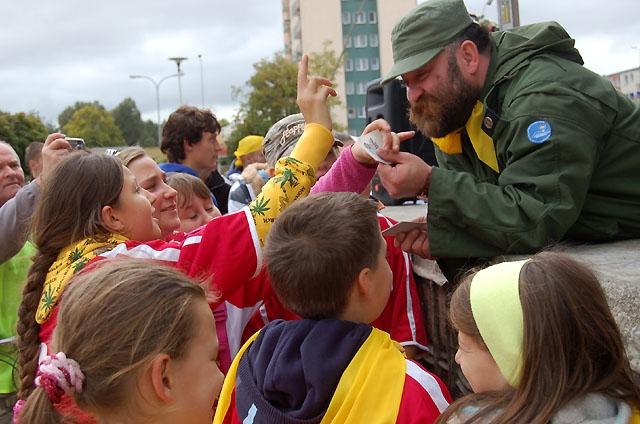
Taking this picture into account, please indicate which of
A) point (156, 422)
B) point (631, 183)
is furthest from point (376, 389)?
point (631, 183)

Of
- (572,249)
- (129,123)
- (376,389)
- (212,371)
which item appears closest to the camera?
(212,371)

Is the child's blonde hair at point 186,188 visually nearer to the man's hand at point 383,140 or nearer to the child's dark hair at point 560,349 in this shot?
the man's hand at point 383,140

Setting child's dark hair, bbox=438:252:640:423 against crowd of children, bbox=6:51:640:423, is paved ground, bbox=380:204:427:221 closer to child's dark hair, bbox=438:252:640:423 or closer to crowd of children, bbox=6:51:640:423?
crowd of children, bbox=6:51:640:423

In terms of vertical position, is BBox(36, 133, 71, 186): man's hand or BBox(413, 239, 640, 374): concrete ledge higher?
BBox(36, 133, 71, 186): man's hand

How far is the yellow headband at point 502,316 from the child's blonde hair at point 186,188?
2.40 m

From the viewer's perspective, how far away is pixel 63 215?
262cm

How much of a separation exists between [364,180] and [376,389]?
46.6 inches

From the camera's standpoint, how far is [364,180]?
301 cm

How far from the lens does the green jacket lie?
2.51 meters

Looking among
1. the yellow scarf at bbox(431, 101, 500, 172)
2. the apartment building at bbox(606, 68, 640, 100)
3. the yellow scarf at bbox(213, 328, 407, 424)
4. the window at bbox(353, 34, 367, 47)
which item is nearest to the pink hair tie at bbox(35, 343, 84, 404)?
the yellow scarf at bbox(213, 328, 407, 424)

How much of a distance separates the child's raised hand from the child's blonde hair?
4.10 feet

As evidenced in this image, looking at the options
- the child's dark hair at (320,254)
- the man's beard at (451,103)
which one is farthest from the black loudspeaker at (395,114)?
the child's dark hair at (320,254)

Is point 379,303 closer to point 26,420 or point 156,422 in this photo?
point 156,422

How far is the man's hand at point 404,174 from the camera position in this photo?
264 centimetres
